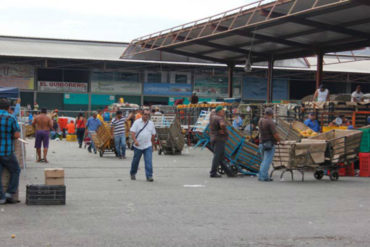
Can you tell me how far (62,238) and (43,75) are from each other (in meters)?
44.3

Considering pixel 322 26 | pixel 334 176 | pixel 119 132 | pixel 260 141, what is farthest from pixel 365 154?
pixel 322 26

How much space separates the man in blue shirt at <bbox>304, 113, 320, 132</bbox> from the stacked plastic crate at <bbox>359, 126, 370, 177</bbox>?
4.24 meters

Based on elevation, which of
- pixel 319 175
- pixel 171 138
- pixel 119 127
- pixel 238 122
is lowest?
pixel 319 175

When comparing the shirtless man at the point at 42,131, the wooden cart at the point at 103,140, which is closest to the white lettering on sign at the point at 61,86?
the wooden cart at the point at 103,140

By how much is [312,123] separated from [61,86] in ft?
105

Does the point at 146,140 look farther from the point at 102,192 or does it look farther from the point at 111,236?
the point at 111,236

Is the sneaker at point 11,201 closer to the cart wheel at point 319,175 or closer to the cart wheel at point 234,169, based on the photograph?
the cart wheel at point 234,169

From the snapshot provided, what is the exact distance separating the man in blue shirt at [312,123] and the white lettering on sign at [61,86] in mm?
31347

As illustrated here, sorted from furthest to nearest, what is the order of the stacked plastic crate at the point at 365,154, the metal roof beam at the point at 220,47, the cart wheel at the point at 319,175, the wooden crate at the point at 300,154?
the metal roof beam at the point at 220,47 → the stacked plastic crate at the point at 365,154 → the cart wheel at the point at 319,175 → the wooden crate at the point at 300,154

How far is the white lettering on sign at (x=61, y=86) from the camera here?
50219mm

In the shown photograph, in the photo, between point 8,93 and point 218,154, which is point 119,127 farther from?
point 218,154

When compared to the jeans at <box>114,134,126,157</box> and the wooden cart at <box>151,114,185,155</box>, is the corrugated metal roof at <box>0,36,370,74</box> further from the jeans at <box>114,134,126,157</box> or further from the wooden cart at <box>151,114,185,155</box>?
the jeans at <box>114,134,126,157</box>

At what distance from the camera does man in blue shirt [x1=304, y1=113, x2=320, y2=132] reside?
72.8 ft

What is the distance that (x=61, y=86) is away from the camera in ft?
166
